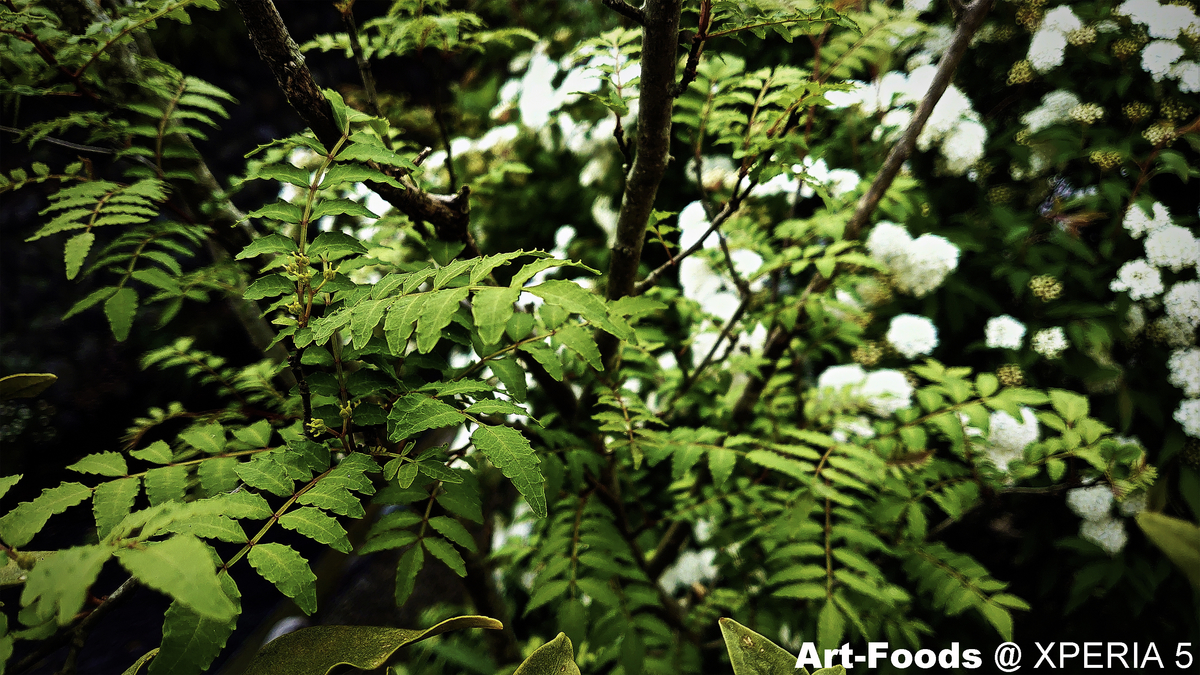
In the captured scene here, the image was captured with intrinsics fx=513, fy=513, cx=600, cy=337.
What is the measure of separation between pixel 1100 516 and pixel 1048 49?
1.11 m

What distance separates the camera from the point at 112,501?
1.53 feet

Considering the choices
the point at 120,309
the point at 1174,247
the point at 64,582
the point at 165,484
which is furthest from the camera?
the point at 1174,247

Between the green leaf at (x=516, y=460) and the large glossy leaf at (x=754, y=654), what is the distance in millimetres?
212

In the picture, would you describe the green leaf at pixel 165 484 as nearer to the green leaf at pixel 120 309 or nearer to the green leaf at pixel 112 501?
the green leaf at pixel 112 501

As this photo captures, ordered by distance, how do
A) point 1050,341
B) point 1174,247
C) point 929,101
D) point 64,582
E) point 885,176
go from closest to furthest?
1. point 64,582
2. point 929,101
3. point 885,176
4. point 1174,247
5. point 1050,341

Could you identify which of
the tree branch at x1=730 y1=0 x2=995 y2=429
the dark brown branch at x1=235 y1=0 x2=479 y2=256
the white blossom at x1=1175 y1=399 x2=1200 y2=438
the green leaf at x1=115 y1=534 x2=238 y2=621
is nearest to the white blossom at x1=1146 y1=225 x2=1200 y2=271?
Result: the white blossom at x1=1175 y1=399 x2=1200 y2=438

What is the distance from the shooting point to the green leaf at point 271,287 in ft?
1.67

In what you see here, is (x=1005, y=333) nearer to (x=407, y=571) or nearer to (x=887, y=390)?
(x=887, y=390)

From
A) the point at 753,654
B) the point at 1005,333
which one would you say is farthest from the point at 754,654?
the point at 1005,333

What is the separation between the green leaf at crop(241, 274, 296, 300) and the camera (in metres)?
0.51

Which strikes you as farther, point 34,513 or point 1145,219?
point 1145,219

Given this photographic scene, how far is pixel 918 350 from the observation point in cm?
126

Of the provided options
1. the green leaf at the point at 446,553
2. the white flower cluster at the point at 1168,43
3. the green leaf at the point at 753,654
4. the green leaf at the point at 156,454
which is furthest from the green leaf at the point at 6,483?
the white flower cluster at the point at 1168,43

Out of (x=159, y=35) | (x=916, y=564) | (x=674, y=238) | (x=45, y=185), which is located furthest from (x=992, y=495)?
(x=45, y=185)
